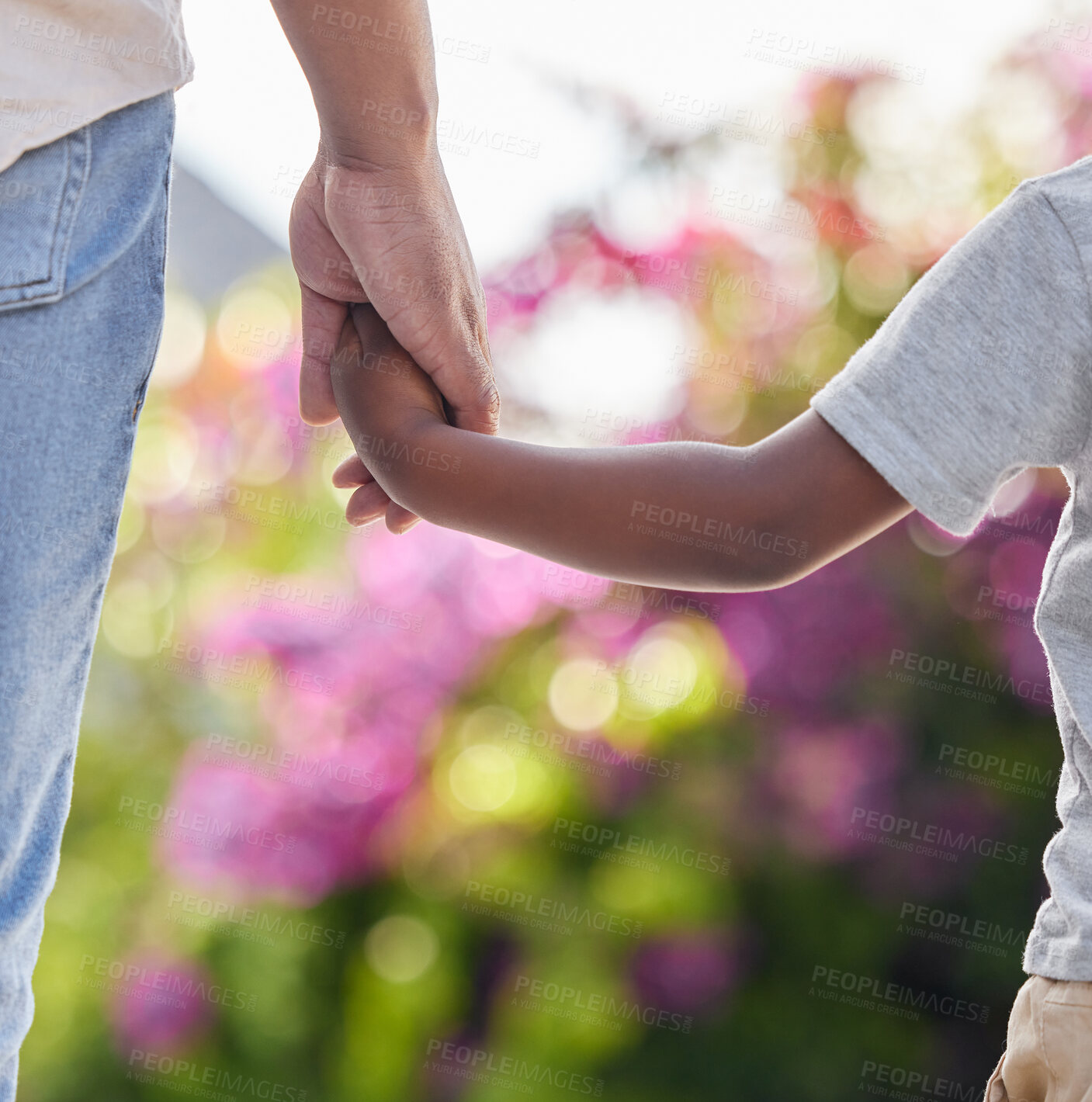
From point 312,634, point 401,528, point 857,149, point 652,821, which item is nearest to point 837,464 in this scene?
point 401,528

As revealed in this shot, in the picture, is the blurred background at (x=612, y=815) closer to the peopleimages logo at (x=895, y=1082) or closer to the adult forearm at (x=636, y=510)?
the peopleimages logo at (x=895, y=1082)

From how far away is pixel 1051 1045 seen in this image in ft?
2.23

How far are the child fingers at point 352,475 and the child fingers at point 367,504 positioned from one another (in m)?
0.01

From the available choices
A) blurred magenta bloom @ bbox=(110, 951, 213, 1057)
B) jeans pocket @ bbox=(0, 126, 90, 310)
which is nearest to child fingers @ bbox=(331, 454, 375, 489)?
jeans pocket @ bbox=(0, 126, 90, 310)

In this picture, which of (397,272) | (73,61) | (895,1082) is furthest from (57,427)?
(895,1082)

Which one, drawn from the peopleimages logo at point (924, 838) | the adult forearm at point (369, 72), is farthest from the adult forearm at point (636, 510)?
the peopleimages logo at point (924, 838)

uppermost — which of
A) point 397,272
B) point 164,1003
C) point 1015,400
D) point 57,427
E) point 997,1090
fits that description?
point 397,272

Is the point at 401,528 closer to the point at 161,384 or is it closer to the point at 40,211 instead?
the point at 40,211

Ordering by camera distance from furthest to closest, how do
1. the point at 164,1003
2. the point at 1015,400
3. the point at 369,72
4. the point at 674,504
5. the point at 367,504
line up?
the point at 164,1003 < the point at 367,504 < the point at 369,72 < the point at 674,504 < the point at 1015,400

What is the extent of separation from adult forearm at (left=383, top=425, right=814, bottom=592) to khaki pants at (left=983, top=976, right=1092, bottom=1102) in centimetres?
31

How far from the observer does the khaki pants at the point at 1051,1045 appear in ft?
2.16

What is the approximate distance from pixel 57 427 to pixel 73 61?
9.5 inches

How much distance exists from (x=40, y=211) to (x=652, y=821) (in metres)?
1.26

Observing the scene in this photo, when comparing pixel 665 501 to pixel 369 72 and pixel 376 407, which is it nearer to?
pixel 376 407
